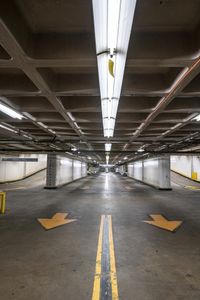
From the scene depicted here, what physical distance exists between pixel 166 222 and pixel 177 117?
3540 millimetres

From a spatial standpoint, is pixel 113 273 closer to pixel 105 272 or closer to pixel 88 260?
pixel 105 272

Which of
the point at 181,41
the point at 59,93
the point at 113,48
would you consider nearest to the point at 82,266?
the point at 59,93

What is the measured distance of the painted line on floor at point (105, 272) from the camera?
9.41 ft

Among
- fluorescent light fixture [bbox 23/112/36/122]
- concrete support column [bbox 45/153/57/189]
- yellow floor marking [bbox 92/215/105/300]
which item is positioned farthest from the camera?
concrete support column [bbox 45/153/57/189]

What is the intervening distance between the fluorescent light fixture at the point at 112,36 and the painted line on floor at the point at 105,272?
127 inches

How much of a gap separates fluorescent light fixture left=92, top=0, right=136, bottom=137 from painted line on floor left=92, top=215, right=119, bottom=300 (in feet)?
10.5

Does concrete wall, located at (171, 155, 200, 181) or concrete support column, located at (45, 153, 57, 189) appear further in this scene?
concrete wall, located at (171, 155, 200, 181)

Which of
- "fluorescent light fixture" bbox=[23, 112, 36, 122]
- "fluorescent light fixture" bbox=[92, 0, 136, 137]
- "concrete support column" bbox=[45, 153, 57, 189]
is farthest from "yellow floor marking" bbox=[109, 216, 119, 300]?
"concrete support column" bbox=[45, 153, 57, 189]

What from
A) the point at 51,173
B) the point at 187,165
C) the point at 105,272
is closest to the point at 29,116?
the point at 105,272

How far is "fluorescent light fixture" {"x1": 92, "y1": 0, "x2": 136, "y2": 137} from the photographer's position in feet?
5.95

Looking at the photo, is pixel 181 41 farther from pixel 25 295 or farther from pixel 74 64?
pixel 25 295

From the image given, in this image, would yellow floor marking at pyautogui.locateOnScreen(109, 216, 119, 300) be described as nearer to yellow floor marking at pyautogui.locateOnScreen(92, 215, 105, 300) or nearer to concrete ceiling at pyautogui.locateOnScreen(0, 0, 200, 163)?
yellow floor marking at pyautogui.locateOnScreen(92, 215, 105, 300)

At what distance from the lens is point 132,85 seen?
3.94 meters

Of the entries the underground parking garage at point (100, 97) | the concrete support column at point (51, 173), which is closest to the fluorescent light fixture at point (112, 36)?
the underground parking garage at point (100, 97)
